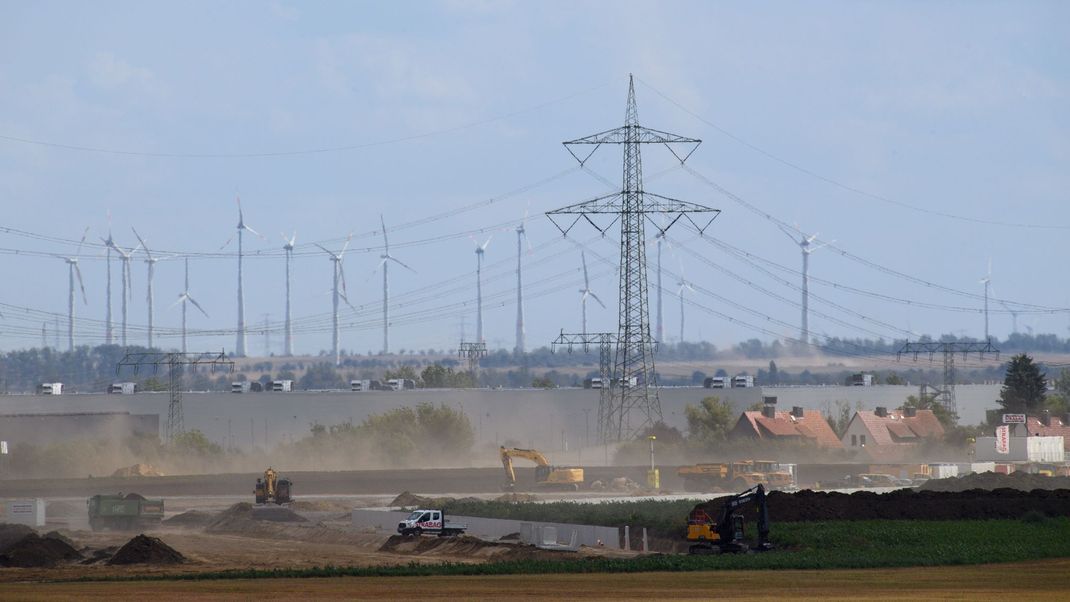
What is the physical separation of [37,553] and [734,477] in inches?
2322

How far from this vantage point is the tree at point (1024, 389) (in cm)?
16988

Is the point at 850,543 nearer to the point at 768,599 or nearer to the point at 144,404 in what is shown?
the point at 768,599

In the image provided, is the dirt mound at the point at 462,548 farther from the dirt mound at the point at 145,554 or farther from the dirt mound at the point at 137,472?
the dirt mound at the point at 137,472

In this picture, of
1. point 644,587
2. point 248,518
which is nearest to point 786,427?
point 248,518

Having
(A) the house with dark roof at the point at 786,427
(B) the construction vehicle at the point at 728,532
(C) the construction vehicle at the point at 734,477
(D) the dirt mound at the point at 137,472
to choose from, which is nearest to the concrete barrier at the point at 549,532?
(B) the construction vehicle at the point at 728,532

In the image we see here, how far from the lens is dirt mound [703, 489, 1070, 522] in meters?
67.6

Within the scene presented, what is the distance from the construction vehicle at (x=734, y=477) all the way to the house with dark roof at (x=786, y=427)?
39.3 meters

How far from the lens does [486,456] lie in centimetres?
16838

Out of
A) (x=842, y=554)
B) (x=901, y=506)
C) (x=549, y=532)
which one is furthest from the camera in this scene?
(x=901, y=506)

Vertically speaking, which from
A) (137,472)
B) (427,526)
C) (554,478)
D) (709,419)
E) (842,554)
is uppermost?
(709,419)

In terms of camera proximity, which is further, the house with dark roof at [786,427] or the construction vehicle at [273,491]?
the house with dark roof at [786,427]

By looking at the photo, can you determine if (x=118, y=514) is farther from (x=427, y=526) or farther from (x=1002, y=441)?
(x=1002, y=441)

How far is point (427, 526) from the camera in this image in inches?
2788

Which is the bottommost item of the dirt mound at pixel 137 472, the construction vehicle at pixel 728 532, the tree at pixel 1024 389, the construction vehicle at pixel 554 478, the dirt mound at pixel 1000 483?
the dirt mound at pixel 137 472
